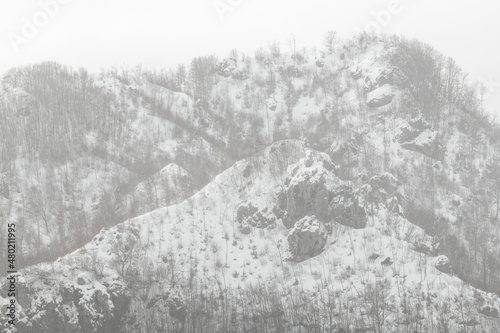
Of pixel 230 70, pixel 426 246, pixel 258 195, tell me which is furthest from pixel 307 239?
pixel 230 70

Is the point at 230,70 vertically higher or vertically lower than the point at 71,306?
higher

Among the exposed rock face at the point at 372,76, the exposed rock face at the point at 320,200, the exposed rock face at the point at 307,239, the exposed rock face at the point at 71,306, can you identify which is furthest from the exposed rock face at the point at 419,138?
the exposed rock face at the point at 71,306

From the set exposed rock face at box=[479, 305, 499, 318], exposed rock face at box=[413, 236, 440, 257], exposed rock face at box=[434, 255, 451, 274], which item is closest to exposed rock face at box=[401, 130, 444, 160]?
exposed rock face at box=[413, 236, 440, 257]

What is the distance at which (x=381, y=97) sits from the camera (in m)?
75.3

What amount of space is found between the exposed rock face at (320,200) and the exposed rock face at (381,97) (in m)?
29.3

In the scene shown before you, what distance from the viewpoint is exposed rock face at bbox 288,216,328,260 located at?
155 feet

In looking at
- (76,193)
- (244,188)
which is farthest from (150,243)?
(76,193)

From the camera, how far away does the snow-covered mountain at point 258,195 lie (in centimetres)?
4081

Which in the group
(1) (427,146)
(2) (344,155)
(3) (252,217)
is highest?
(1) (427,146)

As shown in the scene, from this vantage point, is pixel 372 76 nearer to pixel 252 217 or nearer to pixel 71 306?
pixel 252 217

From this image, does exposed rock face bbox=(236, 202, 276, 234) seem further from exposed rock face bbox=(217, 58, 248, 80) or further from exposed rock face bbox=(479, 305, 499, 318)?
exposed rock face bbox=(217, 58, 248, 80)

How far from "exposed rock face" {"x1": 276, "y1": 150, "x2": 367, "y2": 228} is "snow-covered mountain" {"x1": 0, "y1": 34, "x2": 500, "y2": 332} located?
17 cm

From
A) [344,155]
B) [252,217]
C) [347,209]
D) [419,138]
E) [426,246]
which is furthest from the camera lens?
[419,138]

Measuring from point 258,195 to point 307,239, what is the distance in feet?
26.4
